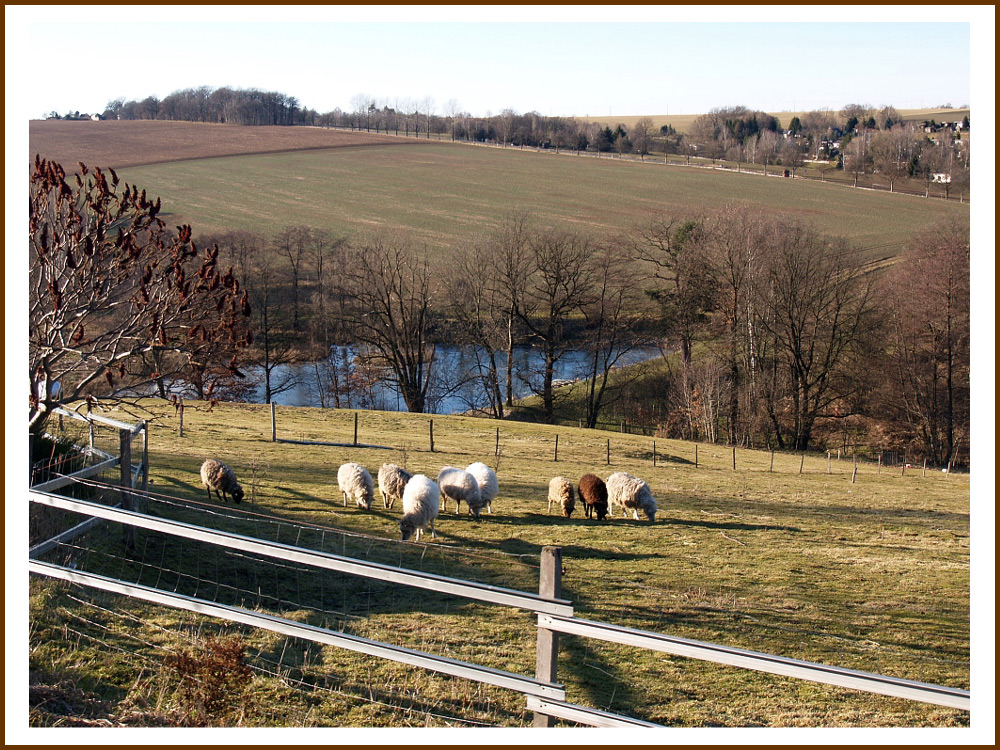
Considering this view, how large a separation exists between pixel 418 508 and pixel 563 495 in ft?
13.8

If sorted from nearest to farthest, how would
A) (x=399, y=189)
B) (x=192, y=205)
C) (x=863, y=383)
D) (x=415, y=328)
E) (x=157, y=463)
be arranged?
(x=157, y=463) < (x=863, y=383) < (x=415, y=328) < (x=192, y=205) < (x=399, y=189)

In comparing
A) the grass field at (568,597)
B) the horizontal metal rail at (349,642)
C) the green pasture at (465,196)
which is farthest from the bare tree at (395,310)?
the horizontal metal rail at (349,642)

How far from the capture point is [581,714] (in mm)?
5254

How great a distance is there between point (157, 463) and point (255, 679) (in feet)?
39.7

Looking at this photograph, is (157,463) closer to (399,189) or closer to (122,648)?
(122,648)

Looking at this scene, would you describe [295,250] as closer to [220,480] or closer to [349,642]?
[220,480]

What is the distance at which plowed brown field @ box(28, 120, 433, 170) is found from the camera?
3199 inches

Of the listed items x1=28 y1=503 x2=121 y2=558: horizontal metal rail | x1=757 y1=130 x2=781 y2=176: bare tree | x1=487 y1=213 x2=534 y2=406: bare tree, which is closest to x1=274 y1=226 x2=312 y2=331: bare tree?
x1=487 y1=213 x2=534 y2=406: bare tree

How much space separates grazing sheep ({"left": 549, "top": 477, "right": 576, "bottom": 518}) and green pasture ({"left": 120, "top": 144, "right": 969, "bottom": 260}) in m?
48.8

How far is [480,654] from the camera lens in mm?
8805

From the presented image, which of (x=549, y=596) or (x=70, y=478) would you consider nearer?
(x=549, y=596)

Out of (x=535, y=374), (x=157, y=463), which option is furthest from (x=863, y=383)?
(x=157, y=463)

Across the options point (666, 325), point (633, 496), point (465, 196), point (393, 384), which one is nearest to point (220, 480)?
point (633, 496)

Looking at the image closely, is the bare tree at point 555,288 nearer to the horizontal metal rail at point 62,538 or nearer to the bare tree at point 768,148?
the horizontal metal rail at point 62,538
